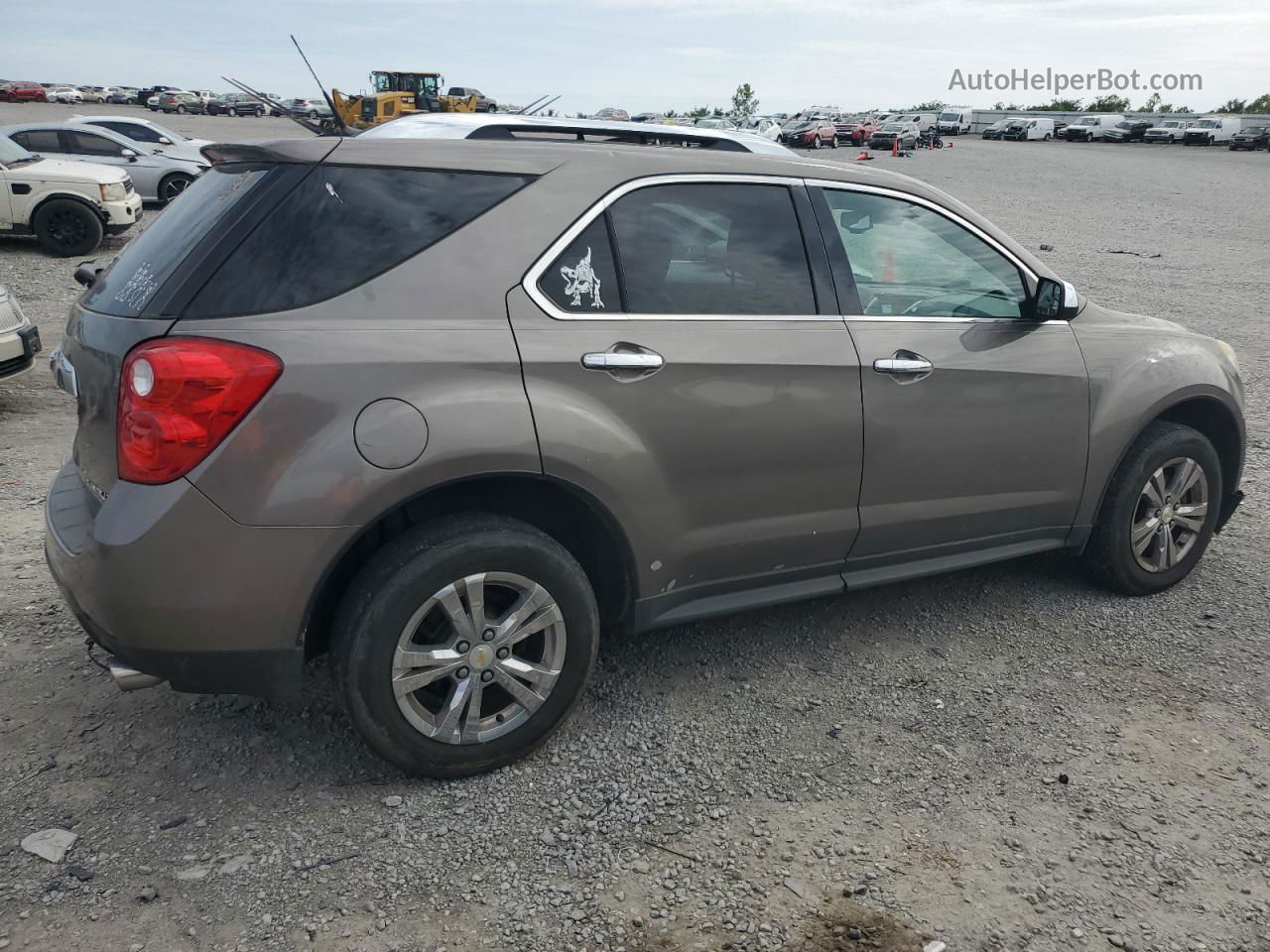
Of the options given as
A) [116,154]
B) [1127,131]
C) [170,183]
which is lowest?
[170,183]

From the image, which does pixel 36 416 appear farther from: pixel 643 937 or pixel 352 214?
pixel 643 937

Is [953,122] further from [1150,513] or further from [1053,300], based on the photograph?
[1053,300]

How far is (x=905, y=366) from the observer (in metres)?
3.62

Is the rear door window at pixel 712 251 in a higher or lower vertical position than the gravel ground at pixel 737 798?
higher

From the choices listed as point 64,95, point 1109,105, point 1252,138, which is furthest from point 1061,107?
point 64,95

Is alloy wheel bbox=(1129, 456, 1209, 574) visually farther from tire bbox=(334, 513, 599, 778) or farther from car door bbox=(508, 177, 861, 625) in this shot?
tire bbox=(334, 513, 599, 778)

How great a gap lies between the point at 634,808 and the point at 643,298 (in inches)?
59.6

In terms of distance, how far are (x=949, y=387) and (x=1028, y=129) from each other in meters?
65.0

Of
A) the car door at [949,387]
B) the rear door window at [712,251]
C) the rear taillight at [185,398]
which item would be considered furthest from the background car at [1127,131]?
the rear taillight at [185,398]

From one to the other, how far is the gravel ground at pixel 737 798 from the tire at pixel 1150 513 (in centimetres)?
14

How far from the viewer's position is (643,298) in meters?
3.23

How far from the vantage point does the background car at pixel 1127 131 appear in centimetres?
5922

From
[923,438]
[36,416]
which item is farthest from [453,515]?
[36,416]

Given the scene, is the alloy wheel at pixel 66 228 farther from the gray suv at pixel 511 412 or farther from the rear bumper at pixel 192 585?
the rear bumper at pixel 192 585
